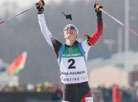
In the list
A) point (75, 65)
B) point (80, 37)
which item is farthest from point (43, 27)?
point (80, 37)

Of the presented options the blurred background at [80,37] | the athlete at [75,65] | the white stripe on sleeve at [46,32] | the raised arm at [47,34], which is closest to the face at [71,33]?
the athlete at [75,65]

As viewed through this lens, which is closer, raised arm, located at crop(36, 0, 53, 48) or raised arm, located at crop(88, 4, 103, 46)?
raised arm, located at crop(88, 4, 103, 46)

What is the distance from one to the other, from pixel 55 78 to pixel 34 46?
8243mm

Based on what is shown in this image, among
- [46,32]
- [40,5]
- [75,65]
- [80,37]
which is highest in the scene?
[80,37]

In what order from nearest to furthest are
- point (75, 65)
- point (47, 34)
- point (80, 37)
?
1. point (75, 65)
2. point (47, 34)
3. point (80, 37)

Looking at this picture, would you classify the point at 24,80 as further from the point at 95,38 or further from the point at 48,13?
the point at 95,38

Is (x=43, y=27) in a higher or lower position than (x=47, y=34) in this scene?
higher

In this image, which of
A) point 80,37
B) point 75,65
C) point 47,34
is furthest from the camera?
point 80,37

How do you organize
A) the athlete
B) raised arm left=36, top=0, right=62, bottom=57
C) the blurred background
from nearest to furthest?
the athlete → raised arm left=36, top=0, right=62, bottom=57 → the blurred background

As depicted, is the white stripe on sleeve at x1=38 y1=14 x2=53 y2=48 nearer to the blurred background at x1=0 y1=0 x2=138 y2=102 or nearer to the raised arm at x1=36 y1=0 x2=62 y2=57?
the raised arm at x1=36 y1=0 x2=62 y2=57

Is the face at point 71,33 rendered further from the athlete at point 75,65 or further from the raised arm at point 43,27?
the raised arm at point 43,27

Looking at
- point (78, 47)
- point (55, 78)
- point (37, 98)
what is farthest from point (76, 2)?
point (78, 47)

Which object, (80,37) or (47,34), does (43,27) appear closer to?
(47,34)

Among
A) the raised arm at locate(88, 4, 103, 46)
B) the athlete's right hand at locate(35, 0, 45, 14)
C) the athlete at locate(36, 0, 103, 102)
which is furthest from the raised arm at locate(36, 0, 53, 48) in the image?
the raised arm at locate(88, 4, 103, 46)
